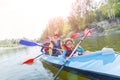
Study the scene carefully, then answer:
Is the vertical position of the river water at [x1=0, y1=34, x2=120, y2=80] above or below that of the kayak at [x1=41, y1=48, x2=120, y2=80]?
below

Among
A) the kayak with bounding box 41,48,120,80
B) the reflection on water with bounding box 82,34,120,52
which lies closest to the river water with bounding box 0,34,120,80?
the reflection on water with bounding box 82,34,120,52

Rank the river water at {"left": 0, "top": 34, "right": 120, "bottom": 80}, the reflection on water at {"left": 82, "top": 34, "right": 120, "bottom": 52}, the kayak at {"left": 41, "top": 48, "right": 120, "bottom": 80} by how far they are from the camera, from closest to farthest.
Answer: the kayak at {"left": 41, "top": 48, "right": 120, "bottom": 80}
the river water at {"left": 0, "top": 34, "right": 120, "bottom": 80}
the reflection on water at {"left": 82, "top": 34, "right": 120, "bottom": 52}

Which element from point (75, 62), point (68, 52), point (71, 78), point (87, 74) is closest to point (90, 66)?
point (87, 74)

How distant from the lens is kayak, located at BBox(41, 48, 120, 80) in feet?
21.6

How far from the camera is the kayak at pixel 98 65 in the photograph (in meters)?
6.58

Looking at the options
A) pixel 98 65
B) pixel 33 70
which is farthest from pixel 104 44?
pixel 98 65

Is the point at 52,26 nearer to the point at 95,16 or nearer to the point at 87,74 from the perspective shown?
the point at 95,16

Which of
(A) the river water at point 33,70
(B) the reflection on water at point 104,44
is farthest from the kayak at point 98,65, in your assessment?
(B) the reflection on water at point 104,44

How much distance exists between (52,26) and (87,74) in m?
67.1

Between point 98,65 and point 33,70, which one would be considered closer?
point 98,65

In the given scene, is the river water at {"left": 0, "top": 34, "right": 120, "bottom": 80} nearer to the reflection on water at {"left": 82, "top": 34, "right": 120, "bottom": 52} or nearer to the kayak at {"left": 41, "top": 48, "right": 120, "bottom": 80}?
the reflection on water at {"left": 82, "top": 34, "right": 120, "bottom": 52}

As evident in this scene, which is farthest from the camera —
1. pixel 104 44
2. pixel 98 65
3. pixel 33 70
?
pixel 104 44

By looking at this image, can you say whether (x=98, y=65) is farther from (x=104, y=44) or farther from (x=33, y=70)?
(x=104, y=44)

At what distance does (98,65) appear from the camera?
24.0 feet
